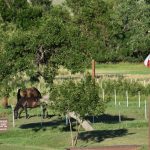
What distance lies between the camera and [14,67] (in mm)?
32656

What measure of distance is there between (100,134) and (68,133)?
1904 millimetres

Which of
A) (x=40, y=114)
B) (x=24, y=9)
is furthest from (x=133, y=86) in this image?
(x=24, y=9)

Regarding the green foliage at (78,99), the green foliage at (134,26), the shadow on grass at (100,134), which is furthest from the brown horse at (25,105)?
the green foliage at (134,26)

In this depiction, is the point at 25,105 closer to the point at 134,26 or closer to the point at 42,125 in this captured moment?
the point at 42,125

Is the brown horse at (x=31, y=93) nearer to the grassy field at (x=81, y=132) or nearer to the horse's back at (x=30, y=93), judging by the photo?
the horse's back at (x=30, y=93)

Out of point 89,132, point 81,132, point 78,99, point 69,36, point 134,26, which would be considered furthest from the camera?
point 134,26

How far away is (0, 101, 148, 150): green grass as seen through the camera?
3048 centimetres

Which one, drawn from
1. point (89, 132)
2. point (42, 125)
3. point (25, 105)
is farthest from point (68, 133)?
point (25, 105)

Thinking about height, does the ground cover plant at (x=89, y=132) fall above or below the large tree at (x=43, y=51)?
below

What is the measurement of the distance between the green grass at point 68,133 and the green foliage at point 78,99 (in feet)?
5.47

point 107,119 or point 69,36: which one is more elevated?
point 69,36

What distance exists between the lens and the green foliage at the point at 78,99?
28938mm

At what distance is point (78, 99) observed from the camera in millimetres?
29047

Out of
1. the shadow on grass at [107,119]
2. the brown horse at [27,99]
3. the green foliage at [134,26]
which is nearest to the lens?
the shadow on grass at [107,119]
